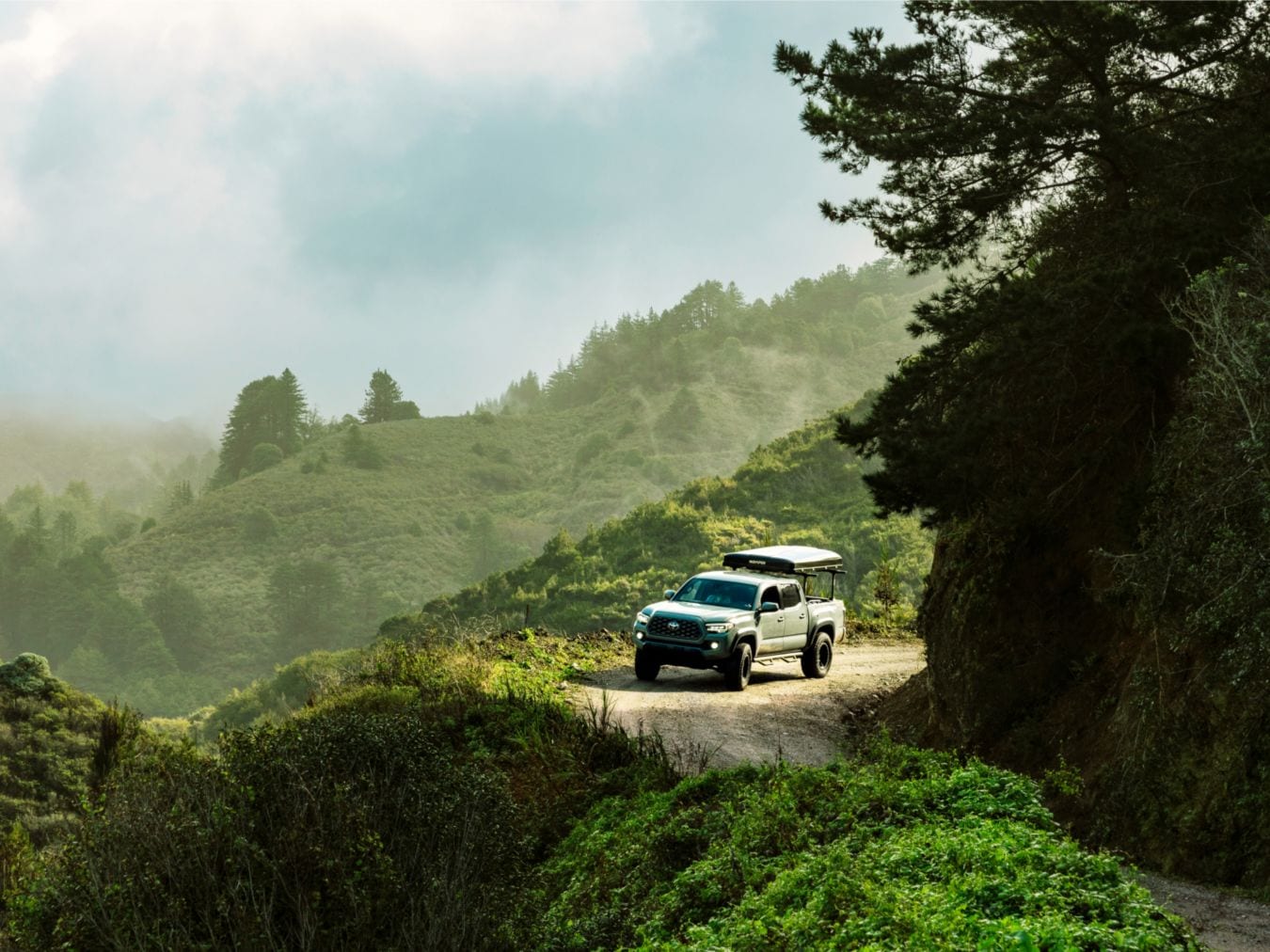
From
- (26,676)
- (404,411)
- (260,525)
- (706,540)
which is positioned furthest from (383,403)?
(26,676)

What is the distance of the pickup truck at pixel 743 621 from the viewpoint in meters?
19.0

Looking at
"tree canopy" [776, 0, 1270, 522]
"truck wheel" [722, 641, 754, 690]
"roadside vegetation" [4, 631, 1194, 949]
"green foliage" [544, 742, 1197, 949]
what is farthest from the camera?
"truck wheel" [722, 641, 754, 690]

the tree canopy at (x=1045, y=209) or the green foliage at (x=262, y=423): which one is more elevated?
the green foliage at (x=262, y=423)

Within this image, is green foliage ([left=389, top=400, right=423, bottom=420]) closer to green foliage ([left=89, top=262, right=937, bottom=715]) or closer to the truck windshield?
green foliage ([left=89, top=262, right=937, bottom=715])

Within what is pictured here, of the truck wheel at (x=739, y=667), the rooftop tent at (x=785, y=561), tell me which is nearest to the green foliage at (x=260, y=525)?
the rooftop tent at (x=785, y=561)

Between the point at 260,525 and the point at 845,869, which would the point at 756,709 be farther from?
the point at 260,525

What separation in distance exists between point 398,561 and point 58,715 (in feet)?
304

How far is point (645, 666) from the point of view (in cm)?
1962

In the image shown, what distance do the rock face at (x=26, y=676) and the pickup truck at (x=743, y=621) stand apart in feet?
61.1

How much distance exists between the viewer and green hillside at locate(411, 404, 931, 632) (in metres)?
62.3

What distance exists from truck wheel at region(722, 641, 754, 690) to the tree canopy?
544 cm

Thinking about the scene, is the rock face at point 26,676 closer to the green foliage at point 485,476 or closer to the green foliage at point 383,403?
the green foliage at point 485,476

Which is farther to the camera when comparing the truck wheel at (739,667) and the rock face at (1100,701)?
the truck wheel at (739,667)

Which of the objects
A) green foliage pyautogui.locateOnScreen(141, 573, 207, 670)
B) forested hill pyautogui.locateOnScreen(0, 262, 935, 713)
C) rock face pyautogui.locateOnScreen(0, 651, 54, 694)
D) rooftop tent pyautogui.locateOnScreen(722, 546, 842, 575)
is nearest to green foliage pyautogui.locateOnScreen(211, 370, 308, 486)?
forested hill pyautogui.locateOnScreen(0, 262, 935, 713)
